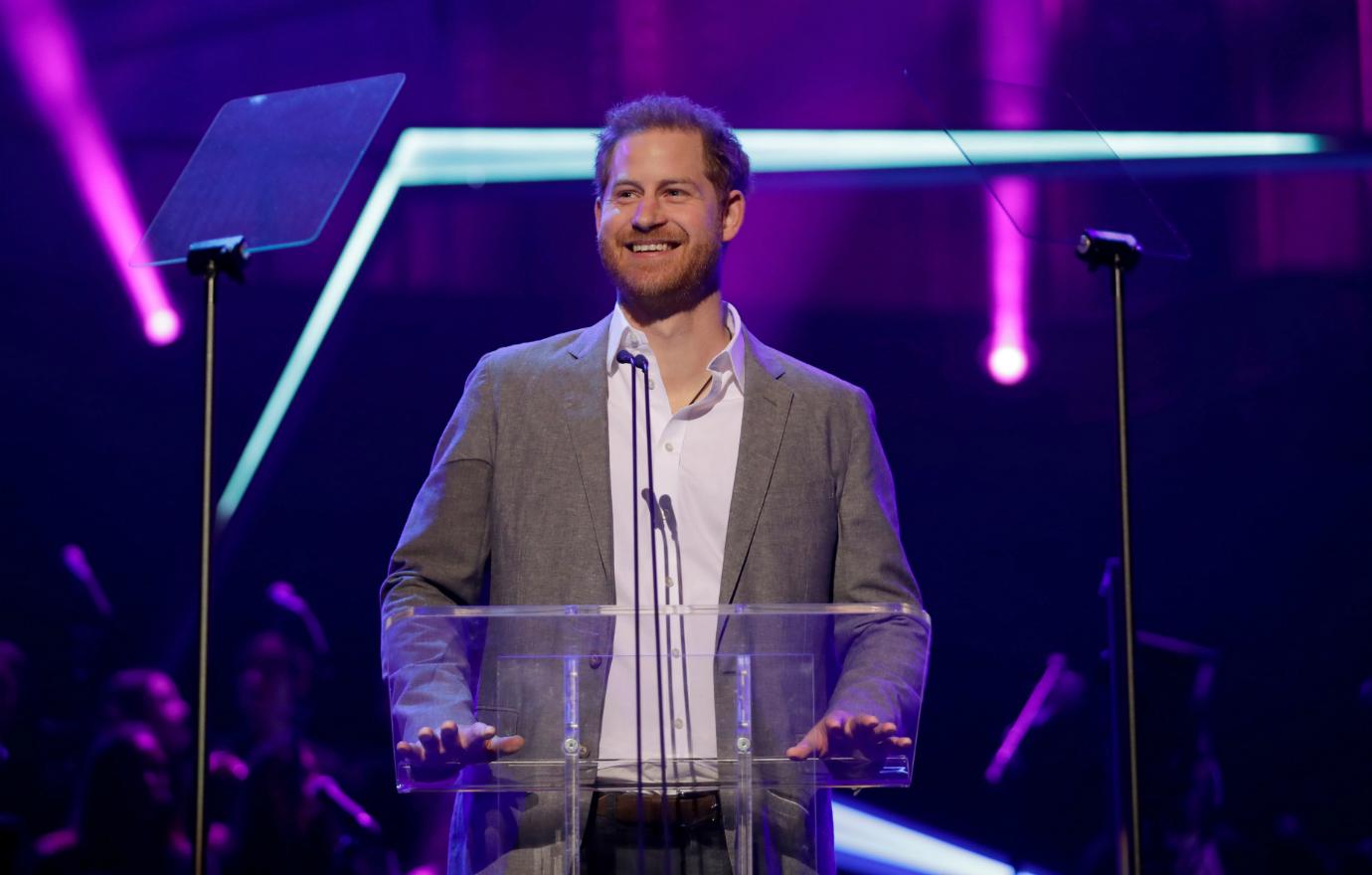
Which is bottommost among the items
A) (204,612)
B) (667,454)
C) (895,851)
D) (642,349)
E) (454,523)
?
(895,851)

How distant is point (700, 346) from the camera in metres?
2.39

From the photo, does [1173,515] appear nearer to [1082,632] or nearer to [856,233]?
[1082,632]

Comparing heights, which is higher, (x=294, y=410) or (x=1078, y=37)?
(x=1078, y=37)

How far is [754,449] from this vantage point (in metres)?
2.23

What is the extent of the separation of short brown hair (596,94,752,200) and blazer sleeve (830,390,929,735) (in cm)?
46

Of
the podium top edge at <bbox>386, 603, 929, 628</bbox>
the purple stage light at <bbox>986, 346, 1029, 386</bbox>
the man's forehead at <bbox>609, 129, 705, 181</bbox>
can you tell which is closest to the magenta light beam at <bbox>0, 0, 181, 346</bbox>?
the purple stage light at <bbox>986, 346, 1029, 386</bbox>

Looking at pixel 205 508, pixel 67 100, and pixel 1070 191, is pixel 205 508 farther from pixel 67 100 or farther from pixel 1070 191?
pixel 67 100

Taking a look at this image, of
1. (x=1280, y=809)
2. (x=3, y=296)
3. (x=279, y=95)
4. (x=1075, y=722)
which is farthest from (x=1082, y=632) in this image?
(x=3, y=296)

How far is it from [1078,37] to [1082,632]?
1.98m

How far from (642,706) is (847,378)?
3.31 m

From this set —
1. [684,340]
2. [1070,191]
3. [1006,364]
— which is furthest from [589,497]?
[1006,364]

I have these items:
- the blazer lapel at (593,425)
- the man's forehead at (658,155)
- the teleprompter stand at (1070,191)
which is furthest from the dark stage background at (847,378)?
the blazer lapel at (593,425)

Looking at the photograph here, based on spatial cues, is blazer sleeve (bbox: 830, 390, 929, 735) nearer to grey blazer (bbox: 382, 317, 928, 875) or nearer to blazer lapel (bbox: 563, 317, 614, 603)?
grey blazer (bbox: 382, 317, 928, 875)

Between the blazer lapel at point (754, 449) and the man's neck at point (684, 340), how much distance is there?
0.21 ft
